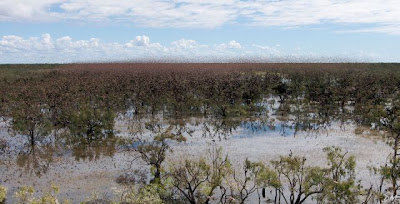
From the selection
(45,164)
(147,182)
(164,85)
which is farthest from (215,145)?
(164,85)

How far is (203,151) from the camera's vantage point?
109ft

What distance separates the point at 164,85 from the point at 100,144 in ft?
88.6

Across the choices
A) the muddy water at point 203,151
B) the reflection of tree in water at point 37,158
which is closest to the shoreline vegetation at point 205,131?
the reflection of tree in water at point 37,158

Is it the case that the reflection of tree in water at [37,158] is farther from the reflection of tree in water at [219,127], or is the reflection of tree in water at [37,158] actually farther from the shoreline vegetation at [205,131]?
the reflection of tree in water at [219,127]

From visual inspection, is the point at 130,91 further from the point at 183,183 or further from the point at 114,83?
the point at 183,183

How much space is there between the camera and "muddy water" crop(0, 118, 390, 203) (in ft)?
85.9

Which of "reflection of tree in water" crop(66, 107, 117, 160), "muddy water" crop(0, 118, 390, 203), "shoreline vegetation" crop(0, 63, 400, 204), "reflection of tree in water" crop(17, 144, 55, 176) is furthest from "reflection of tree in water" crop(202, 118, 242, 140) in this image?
"reflection of tree in water" crop(17, 144, 55, 176)

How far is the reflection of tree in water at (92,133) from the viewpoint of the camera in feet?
112

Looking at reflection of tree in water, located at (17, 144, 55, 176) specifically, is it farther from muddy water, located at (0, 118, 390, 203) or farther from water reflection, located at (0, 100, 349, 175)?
muddy water, located at (0, 118, 390, 203)

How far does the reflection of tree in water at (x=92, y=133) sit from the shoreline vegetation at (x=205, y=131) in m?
0.10

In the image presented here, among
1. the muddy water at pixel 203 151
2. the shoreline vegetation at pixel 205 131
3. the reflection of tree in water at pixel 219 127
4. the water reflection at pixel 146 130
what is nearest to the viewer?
the shoreline vegetation at pixel 205 131

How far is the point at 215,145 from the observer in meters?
34.5

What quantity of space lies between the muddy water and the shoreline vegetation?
19.7 inches

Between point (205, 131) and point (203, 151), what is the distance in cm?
699
